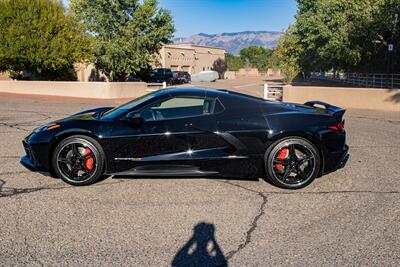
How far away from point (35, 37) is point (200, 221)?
903 inches

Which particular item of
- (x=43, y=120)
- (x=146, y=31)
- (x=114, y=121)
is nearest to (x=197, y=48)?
(x=146, y=31)

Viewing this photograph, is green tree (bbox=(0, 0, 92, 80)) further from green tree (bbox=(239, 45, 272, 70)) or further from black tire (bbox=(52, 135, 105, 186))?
green tree (bbox=(239, 45, 272, 70))

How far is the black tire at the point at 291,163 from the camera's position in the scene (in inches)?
203

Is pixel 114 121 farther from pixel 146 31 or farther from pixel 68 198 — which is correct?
pixel 146 31

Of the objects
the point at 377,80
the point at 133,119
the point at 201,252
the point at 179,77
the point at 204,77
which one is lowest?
the point at 201,252

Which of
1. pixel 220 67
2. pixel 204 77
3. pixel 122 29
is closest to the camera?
pixel 122 29

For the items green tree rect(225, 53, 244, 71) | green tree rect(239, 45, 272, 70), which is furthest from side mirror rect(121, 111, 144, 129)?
green tree rect(239, 45, 272, 70)

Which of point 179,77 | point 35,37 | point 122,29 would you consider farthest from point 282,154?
point 179,77

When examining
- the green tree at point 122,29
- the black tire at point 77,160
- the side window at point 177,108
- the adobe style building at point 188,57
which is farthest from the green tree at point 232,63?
the black tire at point 77,160

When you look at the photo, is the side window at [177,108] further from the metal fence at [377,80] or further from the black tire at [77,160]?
the metal fence at [377,80]

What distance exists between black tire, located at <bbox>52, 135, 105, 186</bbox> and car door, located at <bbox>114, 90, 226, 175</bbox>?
271mm

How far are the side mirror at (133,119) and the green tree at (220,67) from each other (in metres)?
77.3

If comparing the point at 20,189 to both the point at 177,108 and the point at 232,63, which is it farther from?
the point at 232,63

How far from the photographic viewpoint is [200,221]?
13.5ft
